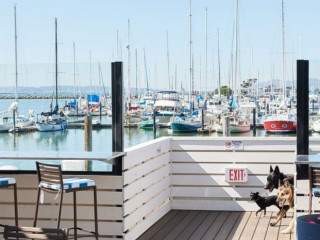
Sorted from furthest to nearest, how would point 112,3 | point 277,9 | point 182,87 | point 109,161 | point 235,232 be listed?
point 112,3 → point 182,87 → point 277,9 → point 235,232 → point 109,161

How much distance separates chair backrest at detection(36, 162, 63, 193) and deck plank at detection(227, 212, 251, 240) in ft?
6.74

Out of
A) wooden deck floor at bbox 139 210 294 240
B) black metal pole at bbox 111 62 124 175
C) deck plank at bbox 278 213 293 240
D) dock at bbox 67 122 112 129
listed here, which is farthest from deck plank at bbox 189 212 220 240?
dock at bbox 67 122 112 129

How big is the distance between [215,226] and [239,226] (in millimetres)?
262

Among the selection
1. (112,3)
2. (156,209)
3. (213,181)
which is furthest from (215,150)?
(112,3)

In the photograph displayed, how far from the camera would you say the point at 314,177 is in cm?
630

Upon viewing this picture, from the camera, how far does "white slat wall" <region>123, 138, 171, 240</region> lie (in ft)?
22.6

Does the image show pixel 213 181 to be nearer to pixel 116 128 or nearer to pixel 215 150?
pixel 215 150

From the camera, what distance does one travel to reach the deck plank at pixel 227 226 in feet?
23.7

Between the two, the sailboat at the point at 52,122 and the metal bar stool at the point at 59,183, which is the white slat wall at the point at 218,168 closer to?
the metal bar stool at the point at 59,183

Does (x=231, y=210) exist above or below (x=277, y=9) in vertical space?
below

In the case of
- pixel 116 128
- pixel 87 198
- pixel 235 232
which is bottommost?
pixel 235 232

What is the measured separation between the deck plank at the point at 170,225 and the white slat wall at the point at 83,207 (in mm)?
649

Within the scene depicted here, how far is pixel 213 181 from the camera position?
8672 millimetres

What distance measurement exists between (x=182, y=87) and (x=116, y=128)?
4441 cm
